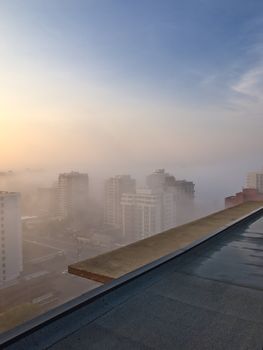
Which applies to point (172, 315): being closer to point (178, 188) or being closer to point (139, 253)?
point (139, 253)

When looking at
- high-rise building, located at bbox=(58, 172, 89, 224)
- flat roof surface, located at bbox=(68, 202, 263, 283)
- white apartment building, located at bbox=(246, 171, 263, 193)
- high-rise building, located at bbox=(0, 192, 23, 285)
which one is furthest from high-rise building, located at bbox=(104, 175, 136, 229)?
flat roof surface, located at bbox=(68, 202, 263, 283)

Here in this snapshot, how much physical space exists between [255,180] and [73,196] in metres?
35.5

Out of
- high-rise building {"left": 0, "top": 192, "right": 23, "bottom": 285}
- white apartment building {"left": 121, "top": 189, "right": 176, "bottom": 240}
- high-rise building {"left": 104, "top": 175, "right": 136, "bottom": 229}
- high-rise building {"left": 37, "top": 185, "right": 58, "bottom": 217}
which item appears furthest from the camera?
high-rise building {"left": 37, "top": 185, "right": 58, "bottom": 217}

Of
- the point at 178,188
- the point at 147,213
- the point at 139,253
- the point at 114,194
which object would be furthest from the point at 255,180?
the point at 139,253

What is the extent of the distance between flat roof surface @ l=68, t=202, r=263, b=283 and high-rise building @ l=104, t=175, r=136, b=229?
151 feet

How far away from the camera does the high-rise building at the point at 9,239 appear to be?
1302 inches

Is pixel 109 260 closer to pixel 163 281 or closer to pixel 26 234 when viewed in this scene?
pixel 163 281

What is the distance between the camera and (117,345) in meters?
1.56

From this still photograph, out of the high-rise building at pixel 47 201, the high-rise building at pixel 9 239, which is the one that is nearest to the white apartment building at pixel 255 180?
the high-rise building at pixel 9 239

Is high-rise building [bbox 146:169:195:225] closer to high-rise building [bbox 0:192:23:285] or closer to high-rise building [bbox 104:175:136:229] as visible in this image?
high-rise building [bbox 104:175:136:229]

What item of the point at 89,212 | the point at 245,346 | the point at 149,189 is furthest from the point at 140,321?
the point at 89,212

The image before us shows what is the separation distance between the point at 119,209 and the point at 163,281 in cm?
4792

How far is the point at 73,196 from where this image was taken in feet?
192

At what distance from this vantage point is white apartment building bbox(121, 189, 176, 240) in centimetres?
4339
